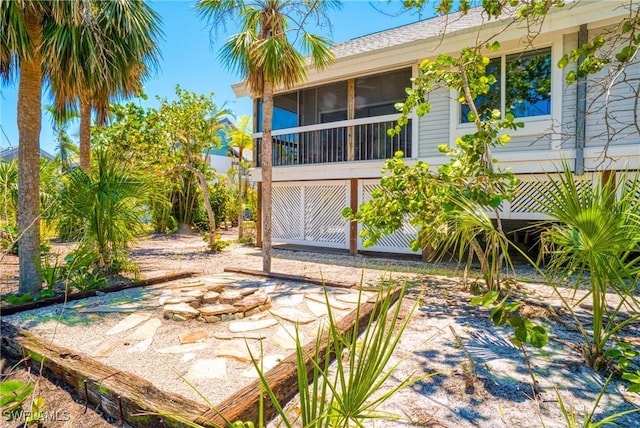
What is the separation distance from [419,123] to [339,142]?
236 cm

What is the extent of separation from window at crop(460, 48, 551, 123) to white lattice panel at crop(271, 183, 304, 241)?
5760mm

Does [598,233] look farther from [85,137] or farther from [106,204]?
[85,137]

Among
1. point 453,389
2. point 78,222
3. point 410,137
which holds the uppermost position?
point 410,137

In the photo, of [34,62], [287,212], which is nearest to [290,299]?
[34,62]

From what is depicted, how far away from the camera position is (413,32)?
11.3 metres

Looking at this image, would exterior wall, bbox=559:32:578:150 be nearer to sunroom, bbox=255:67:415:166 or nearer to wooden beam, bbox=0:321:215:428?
sunroom, bbox=255:67:415:166

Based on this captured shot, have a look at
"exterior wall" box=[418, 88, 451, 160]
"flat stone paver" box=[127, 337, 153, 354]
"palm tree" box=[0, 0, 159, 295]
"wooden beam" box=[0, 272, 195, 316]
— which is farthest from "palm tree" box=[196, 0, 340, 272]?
"flat stone paver" box=[127, 337, 153, 354]

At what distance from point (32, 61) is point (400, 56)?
24.1ft

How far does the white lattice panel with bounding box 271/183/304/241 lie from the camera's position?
1120 cm

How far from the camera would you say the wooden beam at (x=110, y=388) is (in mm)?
2248

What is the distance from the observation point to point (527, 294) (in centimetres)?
552

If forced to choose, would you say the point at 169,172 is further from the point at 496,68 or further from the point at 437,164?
the point at 496,68

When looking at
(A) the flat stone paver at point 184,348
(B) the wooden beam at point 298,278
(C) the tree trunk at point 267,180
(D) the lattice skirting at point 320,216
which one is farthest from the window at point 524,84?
(A) the flat stone paver at point 184,348

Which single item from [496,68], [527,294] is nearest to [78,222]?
[527,294]
